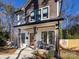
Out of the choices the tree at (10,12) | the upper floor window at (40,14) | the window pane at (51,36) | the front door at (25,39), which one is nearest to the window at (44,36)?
the window pane at (51,36)

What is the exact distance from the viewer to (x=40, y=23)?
76.7 feet

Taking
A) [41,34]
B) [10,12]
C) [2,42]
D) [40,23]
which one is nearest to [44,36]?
[41,34]

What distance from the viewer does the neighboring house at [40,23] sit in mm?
22781

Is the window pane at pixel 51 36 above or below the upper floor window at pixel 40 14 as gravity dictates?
below

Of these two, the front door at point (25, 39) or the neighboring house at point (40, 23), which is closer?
the neighboring house at point (40, 23)

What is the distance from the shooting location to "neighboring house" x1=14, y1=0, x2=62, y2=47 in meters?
22.8

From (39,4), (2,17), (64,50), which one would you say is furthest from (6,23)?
(64,50)

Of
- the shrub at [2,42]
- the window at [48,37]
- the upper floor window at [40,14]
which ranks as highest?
the upper floor window at [40,14]

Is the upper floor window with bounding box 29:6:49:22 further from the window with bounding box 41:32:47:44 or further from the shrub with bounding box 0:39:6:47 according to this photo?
the shrub with bounding box 0:39:6:47

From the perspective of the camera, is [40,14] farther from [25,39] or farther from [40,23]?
[25,39]

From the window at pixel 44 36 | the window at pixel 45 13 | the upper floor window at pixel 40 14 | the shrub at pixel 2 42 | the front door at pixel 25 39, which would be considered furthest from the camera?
the shrub at pixel 2 42

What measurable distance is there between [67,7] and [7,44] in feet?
50.7

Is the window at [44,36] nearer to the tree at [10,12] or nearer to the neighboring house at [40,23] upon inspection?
the neighboring house at [40,23]

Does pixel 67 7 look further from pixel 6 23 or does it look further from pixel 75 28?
pixel 6 23
